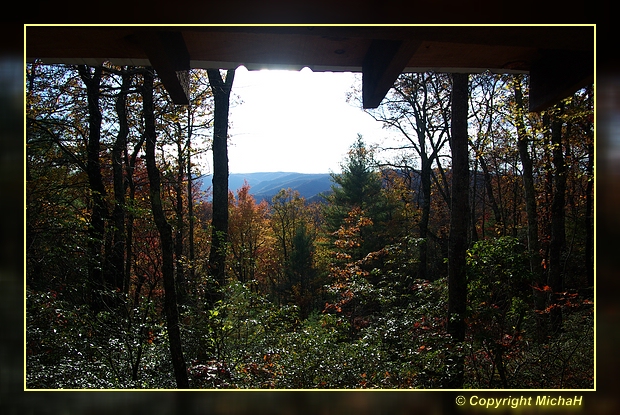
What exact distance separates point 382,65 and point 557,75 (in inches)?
26.9

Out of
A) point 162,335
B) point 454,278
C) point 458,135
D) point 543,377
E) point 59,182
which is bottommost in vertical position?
point 543,377

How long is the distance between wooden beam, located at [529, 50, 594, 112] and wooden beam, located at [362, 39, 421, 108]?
57 cm

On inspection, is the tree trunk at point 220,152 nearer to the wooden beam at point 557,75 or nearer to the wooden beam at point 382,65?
the wooden beam at point 382,65

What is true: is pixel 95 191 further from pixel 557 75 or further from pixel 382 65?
pixel 557 75

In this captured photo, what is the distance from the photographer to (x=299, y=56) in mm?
1348

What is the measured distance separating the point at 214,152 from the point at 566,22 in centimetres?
679

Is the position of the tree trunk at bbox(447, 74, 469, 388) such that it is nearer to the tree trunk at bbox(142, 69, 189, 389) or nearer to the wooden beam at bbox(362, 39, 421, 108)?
the tree trunk at bbox(142, 69, 189, 389)

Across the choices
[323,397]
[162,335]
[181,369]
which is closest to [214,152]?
[162,335]

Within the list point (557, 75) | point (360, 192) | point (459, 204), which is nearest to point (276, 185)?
point (360, 192)

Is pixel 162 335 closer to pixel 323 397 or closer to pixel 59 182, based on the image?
pixel 59 182

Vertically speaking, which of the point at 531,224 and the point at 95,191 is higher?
the point at 95,191

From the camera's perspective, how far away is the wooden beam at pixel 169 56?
105 cm

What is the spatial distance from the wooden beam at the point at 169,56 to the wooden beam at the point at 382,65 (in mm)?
656

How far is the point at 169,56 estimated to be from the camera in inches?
45.5
